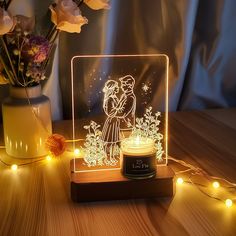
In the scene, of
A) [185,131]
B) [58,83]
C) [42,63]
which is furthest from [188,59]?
[42,63]

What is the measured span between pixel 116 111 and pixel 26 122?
0.84 ft

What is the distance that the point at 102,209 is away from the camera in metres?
0.74

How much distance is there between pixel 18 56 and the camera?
912 mm

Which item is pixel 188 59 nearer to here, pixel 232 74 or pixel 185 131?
pixel 232 74

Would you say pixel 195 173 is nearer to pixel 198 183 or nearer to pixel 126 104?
pixel 198 183

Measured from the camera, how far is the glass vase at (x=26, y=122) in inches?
37.7

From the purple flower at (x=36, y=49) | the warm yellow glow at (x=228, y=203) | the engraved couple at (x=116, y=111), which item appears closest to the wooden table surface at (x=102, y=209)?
the warm yellow glow at (x=228, y=203)

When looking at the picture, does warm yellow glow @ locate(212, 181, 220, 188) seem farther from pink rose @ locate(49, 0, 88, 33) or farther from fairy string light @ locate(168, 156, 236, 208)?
pink rose @ locate(49, 0, 88, 33)

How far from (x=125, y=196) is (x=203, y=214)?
15 cm

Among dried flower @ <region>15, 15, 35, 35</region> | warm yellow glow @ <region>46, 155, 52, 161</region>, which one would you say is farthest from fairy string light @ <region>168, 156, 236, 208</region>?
dried flower @ <region>15, 15, 35, 35</region>

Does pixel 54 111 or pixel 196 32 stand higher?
pixel 196 32

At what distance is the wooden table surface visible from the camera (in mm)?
675

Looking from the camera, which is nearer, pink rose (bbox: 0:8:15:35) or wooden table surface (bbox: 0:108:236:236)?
wooden table surface (bbox: 0:108:236:236)

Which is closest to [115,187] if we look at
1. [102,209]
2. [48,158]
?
[102,209]
